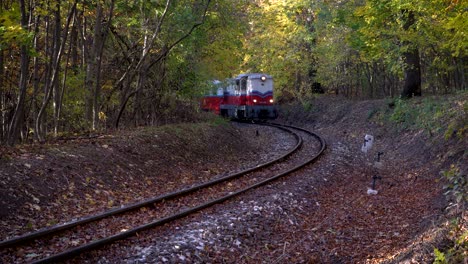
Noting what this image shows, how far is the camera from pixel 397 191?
37.3 feet

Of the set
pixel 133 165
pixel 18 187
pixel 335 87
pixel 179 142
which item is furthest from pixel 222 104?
pixel 18 187

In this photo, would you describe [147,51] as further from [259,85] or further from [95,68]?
[259,85]

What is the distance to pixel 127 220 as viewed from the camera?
27.3 ft

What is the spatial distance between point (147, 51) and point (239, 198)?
6.35 meters

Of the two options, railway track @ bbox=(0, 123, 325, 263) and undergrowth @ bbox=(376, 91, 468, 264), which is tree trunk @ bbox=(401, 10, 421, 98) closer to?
A: undergrowth @ bbox=(376, 91, 468, 264)

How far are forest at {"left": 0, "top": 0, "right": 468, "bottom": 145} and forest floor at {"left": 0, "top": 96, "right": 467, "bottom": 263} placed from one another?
7.60 ft

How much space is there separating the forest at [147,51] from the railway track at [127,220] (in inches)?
155

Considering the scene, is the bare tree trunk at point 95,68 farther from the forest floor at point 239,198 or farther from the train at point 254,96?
the train at point 254,96

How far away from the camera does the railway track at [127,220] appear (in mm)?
6562

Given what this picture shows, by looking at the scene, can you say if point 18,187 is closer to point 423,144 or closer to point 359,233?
point 359,233

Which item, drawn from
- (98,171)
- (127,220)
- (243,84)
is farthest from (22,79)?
(243,84)

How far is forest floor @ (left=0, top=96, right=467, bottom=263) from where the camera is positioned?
23.5ft

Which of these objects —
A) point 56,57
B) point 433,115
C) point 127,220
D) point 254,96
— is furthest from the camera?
point 254,96

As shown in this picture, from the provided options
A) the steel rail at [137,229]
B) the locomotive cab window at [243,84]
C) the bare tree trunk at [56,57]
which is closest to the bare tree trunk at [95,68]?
the bare tree trunk at [56,57]
